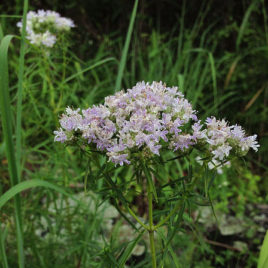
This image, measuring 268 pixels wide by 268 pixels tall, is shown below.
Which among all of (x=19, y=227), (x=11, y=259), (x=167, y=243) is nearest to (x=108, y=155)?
(x=167, y=243)

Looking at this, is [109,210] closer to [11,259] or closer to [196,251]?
[196,251]

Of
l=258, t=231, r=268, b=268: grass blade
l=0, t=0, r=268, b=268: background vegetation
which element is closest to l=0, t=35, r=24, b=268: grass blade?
l=0, t=0, r=268, b=268: background vegetation

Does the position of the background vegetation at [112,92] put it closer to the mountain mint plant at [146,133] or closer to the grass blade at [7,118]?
the grass blade at [7,118]

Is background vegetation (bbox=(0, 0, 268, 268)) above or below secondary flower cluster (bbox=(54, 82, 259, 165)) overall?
below

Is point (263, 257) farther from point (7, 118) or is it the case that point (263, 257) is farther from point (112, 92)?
point (112, 92)

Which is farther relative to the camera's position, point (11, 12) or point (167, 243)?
point (11, 12)

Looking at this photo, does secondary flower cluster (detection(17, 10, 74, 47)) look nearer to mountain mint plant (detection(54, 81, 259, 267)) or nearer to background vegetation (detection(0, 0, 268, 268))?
background vegetation (detection(0, 0, 268, 268))

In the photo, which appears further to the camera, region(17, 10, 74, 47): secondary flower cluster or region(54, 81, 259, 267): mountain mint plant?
region(17, 10, 74, 47): secondary flower cluster
